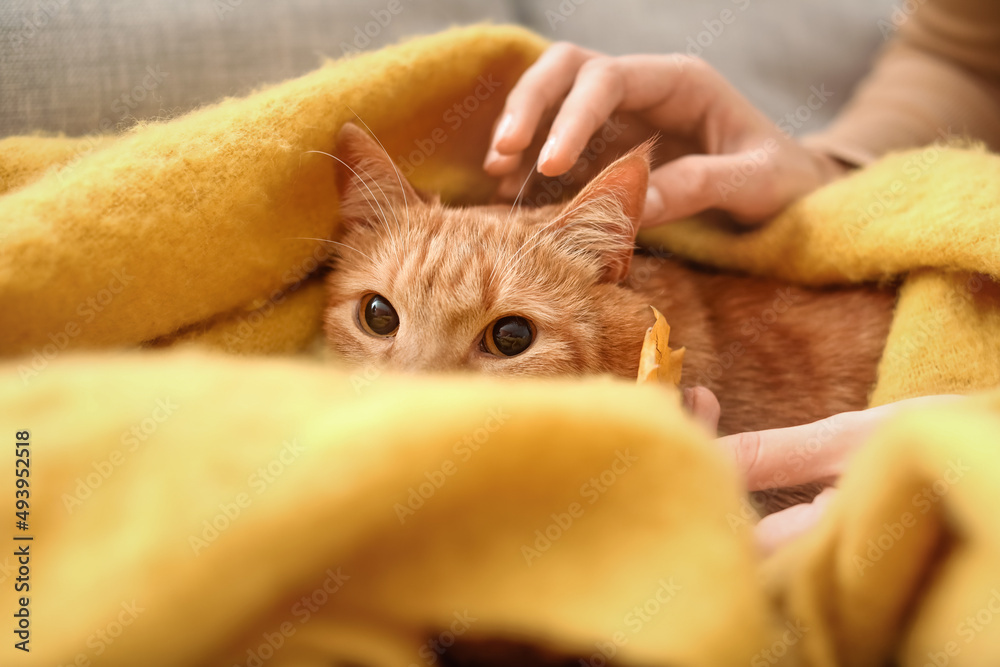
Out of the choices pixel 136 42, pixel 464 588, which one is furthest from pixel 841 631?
pixel 136 42

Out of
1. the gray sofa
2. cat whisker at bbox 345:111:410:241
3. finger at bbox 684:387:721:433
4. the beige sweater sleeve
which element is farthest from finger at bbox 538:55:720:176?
the gray sofa

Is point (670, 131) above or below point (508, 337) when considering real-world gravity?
above

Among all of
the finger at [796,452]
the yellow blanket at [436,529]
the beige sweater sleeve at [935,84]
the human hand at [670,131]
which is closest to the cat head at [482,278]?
the human hand at [670,131]

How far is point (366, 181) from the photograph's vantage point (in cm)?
117

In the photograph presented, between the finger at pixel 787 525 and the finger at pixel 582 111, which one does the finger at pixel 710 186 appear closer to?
the finger at pixel 582 111

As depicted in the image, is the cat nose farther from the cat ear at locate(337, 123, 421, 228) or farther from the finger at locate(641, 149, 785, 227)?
the finger at locate(641, 149, 785, 227)

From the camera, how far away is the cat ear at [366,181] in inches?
42.9

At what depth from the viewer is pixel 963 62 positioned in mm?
1914

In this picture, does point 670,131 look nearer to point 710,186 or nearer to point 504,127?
point 710,186

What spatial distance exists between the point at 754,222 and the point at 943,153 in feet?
1.18

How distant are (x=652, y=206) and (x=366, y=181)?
543mm

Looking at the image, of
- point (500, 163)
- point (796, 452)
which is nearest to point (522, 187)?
point (500, 163)

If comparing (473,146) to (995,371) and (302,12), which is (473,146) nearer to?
(302,12)

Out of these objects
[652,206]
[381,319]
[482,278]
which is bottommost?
[381,319]
